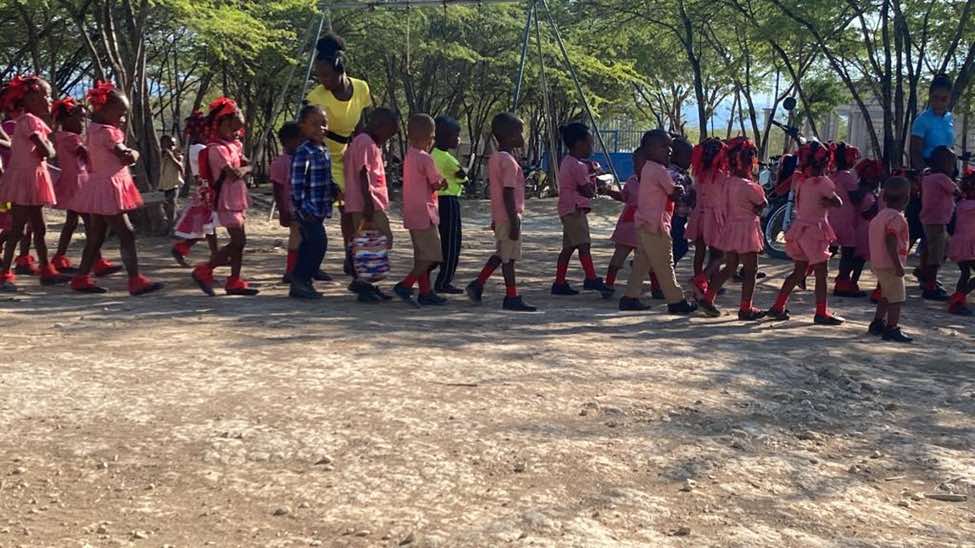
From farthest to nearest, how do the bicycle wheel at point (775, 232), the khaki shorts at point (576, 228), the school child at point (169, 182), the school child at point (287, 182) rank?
the school child at point (169, 182), the bicycle wheel at point (775, 232), the khaki shorts at point (576, 228), the school child at point (287, 182)

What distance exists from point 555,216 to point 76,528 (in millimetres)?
17438

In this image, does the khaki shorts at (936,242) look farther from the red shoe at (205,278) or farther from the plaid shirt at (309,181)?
the red shoe at (205,278)

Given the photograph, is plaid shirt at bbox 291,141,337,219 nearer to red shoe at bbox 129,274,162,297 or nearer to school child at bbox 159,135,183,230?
red shoe at bbox 129,274,162,297

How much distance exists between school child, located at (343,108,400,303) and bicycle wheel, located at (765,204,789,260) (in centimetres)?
568

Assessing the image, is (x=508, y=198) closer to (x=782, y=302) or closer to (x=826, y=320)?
(x=782, y=302)

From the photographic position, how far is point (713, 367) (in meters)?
6.01

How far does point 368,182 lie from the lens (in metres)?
7.70

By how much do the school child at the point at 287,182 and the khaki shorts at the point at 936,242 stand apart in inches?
215

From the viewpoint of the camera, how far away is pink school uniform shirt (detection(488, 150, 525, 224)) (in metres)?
7.79

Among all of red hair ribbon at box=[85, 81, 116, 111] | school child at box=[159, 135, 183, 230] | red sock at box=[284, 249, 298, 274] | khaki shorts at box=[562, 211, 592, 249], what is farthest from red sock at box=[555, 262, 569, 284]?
school child at box=[159, 135, 183, 230]

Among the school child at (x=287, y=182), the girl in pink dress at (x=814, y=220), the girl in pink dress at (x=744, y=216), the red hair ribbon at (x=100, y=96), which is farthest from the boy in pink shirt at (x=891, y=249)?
the red hair ribbon at (x=100, y=96)

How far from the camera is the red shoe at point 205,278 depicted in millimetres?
8234

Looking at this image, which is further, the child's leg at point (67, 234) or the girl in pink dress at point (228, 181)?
the child's leg at point (67, 234)

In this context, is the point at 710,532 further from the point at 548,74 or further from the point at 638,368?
the point at 548,74
